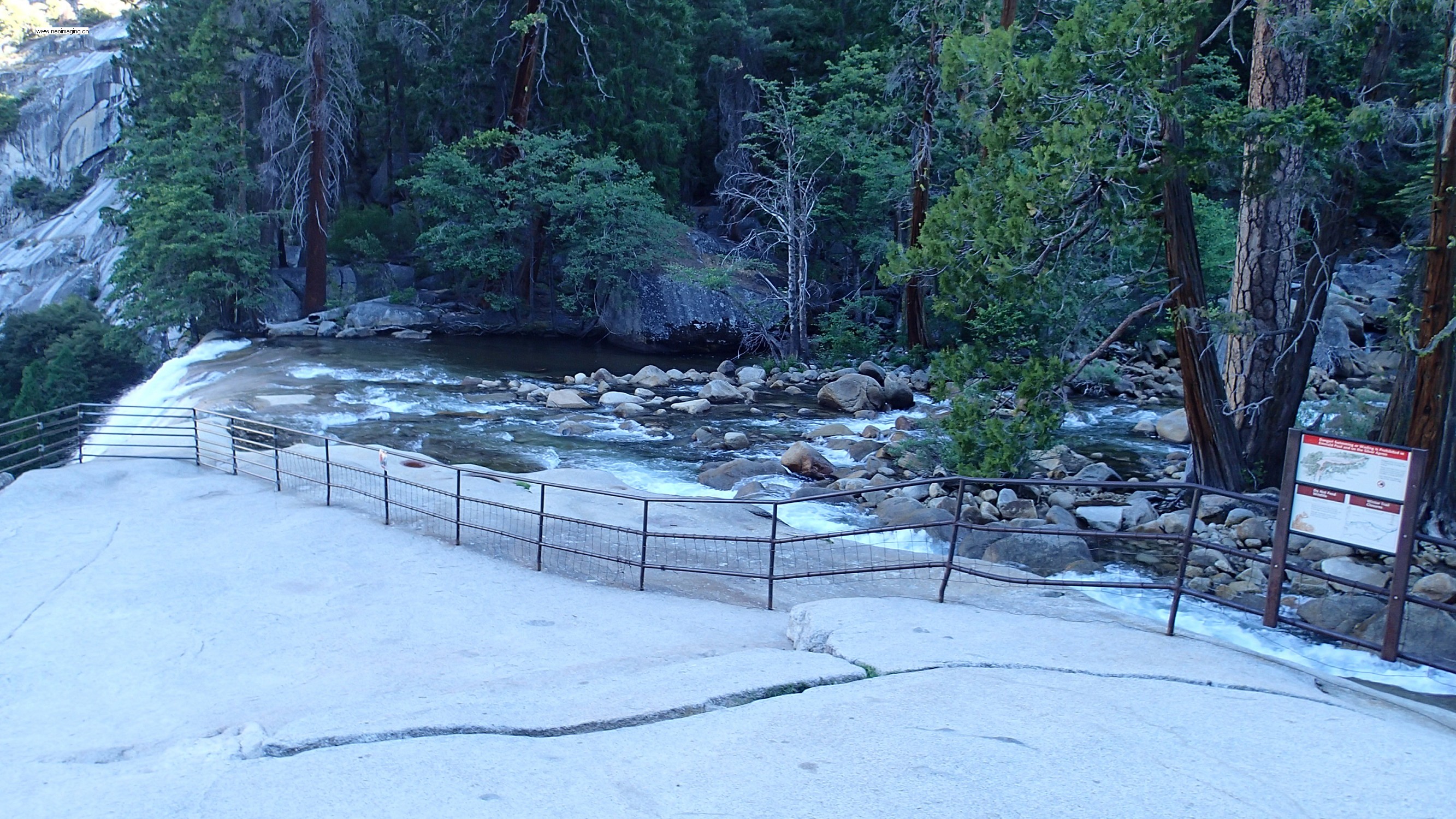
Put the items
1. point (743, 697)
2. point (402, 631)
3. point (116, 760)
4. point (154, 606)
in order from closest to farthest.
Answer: point (116, 760) → point (743, 697) → point (402, 631) → point (154, 606)

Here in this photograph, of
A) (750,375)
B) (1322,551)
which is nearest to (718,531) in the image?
(1322,551)

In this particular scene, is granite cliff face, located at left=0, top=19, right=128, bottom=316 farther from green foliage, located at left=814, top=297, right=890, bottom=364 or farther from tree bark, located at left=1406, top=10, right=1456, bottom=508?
tree bark, located at left=1406, top=10, right=1456, bottom=508

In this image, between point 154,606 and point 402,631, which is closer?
point 402,631

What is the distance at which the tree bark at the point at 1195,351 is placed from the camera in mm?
12375

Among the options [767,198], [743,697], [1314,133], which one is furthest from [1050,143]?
[767,198]

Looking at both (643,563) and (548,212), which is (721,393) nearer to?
(548,212)

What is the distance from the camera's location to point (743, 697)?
18.0 ft

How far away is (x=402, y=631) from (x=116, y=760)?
7.60ft

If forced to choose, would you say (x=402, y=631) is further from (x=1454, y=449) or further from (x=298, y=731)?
(x=1454, y=449)

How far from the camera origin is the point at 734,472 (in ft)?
51.1

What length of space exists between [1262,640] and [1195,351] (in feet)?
16.0

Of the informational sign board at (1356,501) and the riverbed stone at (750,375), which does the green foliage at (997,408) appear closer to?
the informational sign board at (1356,501)

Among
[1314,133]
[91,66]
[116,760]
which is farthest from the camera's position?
[91,66]

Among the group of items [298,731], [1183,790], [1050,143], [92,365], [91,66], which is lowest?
[92,365]
